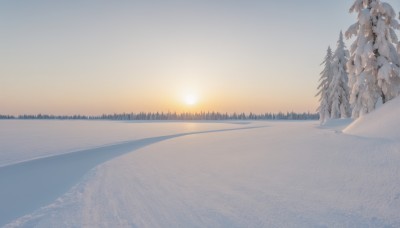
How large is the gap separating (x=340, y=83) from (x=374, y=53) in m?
24.2

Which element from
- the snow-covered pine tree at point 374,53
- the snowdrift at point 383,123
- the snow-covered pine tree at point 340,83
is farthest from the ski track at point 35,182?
the snow-covered pine tree at point 340,83

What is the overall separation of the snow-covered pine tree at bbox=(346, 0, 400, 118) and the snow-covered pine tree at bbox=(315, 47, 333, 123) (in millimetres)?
25931

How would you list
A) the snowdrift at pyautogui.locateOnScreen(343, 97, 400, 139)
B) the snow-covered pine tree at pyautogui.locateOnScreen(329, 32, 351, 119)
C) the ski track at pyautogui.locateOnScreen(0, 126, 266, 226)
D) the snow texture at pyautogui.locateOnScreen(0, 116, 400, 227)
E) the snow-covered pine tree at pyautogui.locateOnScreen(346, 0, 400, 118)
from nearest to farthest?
the snow texture at pyautogui.locateOnScreen(0, 116, 400, 227) → the ski track at pyautogui.locateOnScreen(0, 126, 266, 226) → the snowdrift at pyautogui.locateOnScreen(343, 97, 400, 139) → the snow-covered pine tree at pyautogui.locateOnScreen(346, 0, 400, 118) → the snow-covered pine tree at pyautogui.locateOnScreen(329, 32, 351, 119)

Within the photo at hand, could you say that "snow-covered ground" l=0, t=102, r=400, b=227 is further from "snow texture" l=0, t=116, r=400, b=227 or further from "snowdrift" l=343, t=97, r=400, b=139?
"snowdrift" l=343, t=97, r=400, b=139

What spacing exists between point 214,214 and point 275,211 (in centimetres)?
150

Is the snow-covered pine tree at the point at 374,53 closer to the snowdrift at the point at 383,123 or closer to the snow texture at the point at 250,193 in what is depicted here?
the snowdrift at the point at 383,123

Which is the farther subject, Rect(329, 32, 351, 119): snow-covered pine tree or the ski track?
Rect(329, 32, 351, 119): snow-covered pine tree

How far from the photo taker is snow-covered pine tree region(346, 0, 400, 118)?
2045 cm

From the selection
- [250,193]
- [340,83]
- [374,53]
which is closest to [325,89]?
[340,83]

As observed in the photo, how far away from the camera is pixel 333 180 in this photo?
8.62 meters

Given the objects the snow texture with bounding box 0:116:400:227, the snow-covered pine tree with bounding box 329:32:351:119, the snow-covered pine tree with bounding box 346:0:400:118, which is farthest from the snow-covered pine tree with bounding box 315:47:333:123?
the snow texture with bounding box 0:116:400:227

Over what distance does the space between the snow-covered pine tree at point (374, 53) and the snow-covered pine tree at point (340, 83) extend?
2276cm

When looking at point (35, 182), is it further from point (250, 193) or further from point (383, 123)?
point (383, 123)

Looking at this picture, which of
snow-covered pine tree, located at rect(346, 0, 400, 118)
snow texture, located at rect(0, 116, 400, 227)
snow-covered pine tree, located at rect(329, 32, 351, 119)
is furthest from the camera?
Result: snow-covered pine tree, located at rect(329, 32, 351, 119)
